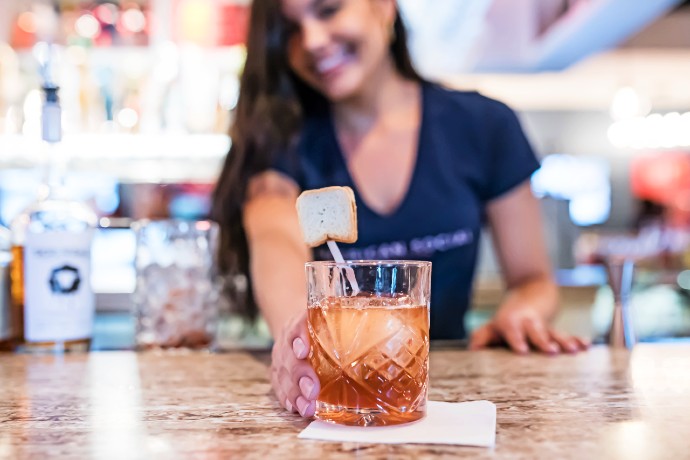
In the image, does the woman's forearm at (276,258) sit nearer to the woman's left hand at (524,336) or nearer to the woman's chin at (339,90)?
the woman's chin at (339,90)

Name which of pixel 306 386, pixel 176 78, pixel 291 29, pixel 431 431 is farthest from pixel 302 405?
pixel 176 78

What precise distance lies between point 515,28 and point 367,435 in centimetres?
286

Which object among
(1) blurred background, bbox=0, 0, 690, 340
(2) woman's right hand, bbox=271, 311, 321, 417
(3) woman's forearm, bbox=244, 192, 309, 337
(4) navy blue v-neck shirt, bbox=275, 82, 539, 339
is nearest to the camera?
(2) woman's right hand, bbox=271, 311, 321, 417

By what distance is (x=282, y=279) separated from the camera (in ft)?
3.74

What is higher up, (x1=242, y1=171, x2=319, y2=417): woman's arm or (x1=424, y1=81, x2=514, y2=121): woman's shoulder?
(x1=424, y1=81, x2=514, y2=121): woman's shoulder

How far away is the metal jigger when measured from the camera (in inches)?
45.4

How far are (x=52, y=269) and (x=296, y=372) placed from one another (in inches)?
22.0

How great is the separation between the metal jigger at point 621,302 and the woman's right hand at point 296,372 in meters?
0.63

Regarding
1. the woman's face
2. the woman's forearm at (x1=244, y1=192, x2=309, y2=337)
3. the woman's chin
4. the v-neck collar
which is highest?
the woman's face

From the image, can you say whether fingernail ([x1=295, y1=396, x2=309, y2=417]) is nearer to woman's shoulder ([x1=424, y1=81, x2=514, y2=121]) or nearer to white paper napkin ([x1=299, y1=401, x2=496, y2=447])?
white paper napkin ([x1=299, y1=401, x2=496, y2=447])

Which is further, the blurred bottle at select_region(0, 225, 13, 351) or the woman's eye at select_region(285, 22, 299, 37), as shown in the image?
the woman's eye at select_region(285, 22, 299, 37)

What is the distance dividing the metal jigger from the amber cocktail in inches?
22.5

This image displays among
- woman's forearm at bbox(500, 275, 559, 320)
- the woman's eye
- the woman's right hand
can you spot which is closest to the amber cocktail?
the woman's right hand

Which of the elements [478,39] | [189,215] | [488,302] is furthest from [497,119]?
[189,215]
